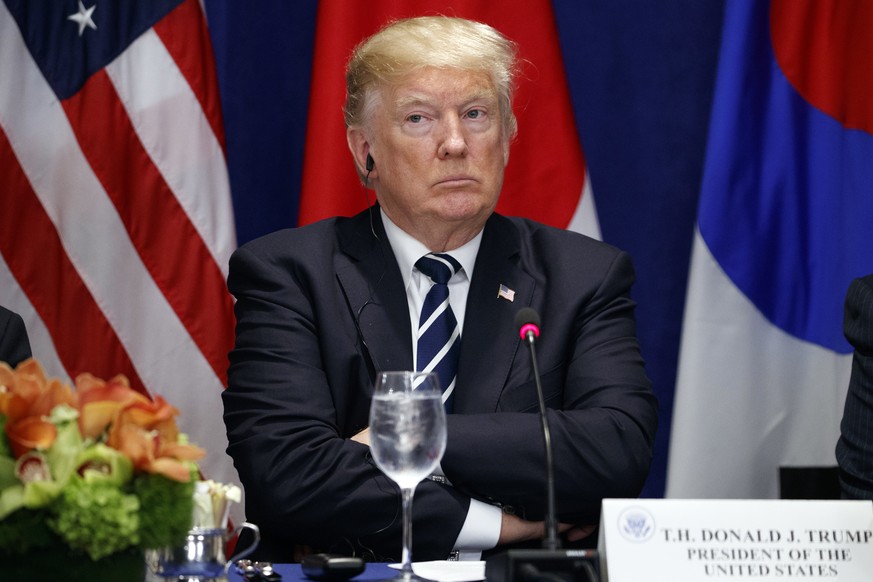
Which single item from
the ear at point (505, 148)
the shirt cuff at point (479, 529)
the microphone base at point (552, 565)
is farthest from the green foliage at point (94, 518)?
the ear at point (505, 148)

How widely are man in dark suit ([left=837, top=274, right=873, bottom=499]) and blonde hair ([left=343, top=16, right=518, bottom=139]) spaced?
103 cm

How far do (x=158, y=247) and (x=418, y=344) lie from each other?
1361 mm

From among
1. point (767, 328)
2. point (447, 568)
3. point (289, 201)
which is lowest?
point (447, 568)

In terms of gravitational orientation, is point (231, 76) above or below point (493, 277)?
above

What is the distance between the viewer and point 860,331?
2.64 metres

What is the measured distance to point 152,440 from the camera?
4.39ft

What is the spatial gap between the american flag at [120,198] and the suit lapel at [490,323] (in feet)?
3.98

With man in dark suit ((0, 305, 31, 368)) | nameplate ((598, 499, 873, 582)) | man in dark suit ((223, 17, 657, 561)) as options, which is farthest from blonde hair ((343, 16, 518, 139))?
nameplate ((598, 499, 873, 582))

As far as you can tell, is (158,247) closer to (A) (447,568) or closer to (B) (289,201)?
(B) (289,201)

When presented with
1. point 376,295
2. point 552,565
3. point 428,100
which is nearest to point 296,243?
point 376,295

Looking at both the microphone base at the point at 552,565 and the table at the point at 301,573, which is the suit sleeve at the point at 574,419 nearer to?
the table at the point at 301,573

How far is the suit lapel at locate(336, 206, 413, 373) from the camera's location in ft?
8.68

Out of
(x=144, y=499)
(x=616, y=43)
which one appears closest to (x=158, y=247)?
(x=616, y=43)

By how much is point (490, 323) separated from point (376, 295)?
0.30m
